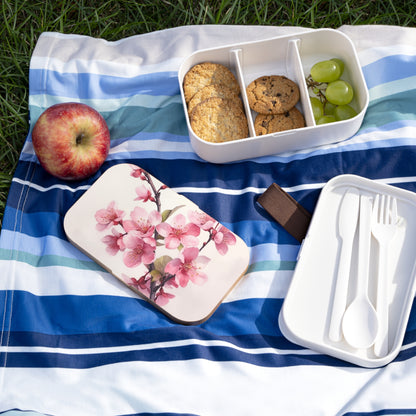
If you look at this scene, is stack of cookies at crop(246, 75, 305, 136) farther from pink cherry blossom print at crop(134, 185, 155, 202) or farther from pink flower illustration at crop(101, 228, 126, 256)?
pink flower illustration at crop(101, 228, 126, 256)

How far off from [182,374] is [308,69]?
0.71 meters

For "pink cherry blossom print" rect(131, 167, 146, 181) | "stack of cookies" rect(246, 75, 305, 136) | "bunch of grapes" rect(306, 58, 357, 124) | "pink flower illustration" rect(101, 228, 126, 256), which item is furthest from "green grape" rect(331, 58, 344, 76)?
"pink flower illustration" rect(101, 228, 126, 256)

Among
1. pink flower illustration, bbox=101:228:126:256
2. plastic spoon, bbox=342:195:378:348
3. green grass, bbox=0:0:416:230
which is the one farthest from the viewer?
green grass, bbox=0:0:416:230

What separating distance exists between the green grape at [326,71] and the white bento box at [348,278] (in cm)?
21

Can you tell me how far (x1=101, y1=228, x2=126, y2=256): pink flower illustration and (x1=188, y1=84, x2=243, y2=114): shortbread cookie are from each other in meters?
0.30

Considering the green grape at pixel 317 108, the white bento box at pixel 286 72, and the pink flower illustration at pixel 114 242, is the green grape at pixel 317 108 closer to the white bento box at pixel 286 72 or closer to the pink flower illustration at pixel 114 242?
the white bento box at pixel 286 72

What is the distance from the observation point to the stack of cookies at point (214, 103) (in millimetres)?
1039

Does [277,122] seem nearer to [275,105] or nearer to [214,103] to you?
[275,105]

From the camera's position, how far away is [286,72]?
113cm

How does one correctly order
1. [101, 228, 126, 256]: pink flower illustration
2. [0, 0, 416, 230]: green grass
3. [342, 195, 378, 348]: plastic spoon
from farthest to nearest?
[0, 0, 416, 230]: green grass, [101, 228, 126, 256]: pink flower illustration, [342, 195, 378, 348]: plastic spoon

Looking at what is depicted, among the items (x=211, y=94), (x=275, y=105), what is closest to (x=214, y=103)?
(x=211, y=94)

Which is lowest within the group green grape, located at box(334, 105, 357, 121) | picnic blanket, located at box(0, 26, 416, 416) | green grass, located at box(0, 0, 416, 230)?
picnic blanket, located at box(0, 26, 416, 416)

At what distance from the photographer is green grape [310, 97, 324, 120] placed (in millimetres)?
1074

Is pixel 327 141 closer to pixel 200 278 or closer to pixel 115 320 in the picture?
pixel 200 278
